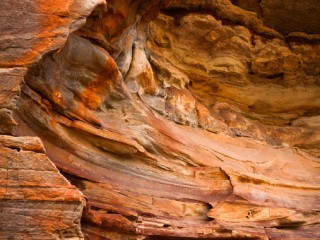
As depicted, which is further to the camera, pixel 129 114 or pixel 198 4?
pixel 198 4

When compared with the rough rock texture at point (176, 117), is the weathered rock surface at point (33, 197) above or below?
below

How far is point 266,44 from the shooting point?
39.0ft

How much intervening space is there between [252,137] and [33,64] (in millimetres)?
6144

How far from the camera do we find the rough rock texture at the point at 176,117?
22.7 feet

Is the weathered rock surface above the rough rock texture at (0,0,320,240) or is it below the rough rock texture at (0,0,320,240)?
below

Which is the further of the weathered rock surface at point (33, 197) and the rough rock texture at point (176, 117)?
the rough rock texture at point (176, 117)

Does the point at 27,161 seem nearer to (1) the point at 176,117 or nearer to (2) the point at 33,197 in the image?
(2) the point at 33,197

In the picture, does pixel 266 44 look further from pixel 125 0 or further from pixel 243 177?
pixel 125 0

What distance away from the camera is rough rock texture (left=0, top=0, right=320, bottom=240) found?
6.92m

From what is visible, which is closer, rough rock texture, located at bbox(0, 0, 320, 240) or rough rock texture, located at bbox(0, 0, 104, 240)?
rough rock texture, located at bbox(0, 0, 104, 240)

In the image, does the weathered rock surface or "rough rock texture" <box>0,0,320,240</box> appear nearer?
the weathered rock surface

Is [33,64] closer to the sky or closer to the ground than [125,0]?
closer to the ground

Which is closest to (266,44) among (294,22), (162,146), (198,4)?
(294,22)

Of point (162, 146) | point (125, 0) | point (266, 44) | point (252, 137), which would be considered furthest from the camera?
point (266, 44)
